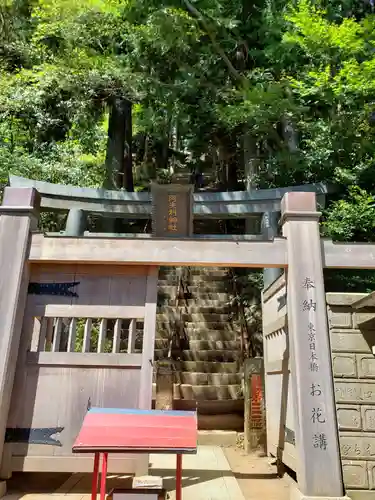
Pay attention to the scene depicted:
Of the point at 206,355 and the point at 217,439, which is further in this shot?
the point at 206,355

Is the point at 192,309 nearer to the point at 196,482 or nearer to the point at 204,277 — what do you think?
the point at 204,277

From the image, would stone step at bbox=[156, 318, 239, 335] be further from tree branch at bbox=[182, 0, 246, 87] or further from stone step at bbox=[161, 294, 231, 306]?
tree branch at bbox=[182, 0, 246, 87]

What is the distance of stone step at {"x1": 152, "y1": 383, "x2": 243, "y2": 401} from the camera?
9.20 m

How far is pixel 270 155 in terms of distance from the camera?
44.2 feet

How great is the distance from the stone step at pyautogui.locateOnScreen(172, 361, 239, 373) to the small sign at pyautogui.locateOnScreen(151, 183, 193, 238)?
15.4 ft

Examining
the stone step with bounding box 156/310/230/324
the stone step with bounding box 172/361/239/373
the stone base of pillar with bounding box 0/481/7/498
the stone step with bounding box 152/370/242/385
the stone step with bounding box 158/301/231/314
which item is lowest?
the stone base of pillar with bounding box 0/481/7/498

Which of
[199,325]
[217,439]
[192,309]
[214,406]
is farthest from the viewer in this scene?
[192,309]

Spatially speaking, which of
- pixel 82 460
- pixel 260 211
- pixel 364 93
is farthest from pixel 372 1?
pixel 82 460

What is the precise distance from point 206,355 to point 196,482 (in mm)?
5557

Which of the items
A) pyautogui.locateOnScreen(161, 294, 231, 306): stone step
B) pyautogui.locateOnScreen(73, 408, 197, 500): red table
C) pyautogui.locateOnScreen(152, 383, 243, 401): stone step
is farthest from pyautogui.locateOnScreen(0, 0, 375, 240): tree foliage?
pyautogui.locateOnScreen(73, 408, 197, 500): red table

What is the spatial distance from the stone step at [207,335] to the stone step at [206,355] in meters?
0.69

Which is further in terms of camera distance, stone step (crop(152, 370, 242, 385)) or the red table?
stone step (crop(152, 370, 242, 385))

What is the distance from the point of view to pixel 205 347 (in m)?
11.2

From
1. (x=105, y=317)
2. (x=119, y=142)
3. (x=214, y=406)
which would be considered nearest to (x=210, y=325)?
(x=214, y=406)
